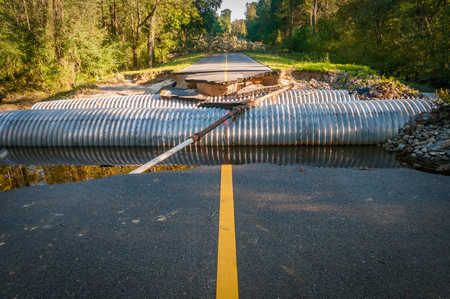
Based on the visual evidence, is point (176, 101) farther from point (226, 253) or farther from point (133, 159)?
point (226, 253)

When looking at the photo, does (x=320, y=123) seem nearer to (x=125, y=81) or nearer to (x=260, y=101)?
(x=260, y=101)

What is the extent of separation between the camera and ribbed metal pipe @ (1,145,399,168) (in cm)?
509

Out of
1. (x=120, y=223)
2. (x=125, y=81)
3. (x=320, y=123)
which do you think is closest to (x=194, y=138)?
(x=120, y=223)

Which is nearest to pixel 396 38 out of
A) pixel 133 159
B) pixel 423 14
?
pixel 423 14

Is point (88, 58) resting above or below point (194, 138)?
above

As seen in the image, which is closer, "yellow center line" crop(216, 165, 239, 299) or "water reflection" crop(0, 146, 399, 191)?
"yellow center line" crop(216, 165, 239, 299)

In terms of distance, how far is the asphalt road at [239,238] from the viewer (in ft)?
6.69

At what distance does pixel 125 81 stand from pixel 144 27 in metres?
11.3

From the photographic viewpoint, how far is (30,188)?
389cm

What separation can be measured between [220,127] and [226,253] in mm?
3949

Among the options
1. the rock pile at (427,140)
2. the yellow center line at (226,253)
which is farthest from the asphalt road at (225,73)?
the yellow center line at (226,253)

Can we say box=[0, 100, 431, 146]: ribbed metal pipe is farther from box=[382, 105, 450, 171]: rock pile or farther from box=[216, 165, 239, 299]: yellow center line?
box=[216, 165, 239, 299]: yellow center line

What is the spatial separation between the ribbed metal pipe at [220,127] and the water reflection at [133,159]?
0.19 meters

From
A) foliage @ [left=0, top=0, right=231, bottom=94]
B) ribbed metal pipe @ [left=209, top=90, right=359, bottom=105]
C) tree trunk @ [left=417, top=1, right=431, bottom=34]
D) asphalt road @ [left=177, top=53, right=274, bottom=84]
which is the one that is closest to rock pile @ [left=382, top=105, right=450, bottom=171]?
ribbed metal pipe @ [left=209, top=90, right=359, bottom=105]
